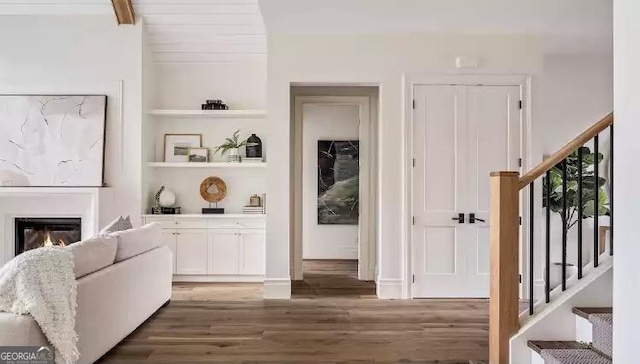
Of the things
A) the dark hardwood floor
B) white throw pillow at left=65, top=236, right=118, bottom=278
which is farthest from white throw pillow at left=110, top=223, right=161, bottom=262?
the dark hardwood floor

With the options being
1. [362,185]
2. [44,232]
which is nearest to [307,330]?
[362,185]

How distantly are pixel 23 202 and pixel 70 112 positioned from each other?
1.16 m

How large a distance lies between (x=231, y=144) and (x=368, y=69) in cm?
197

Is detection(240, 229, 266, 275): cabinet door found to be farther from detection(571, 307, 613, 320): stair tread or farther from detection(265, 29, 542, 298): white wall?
detection(571, 307, 613, 320): stair tread

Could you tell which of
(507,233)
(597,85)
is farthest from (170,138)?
(597,85)

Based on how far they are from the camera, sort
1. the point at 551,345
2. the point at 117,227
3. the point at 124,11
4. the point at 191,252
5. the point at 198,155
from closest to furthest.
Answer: the point at 551,345 → the point at 117,227 → the point at 124,11 → the point at 191,252 → the point at 198,155

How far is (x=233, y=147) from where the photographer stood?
20.7 ft

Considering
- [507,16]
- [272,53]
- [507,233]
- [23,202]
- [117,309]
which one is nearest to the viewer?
[507,233]

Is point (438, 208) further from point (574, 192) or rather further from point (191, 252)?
point (191, 252)

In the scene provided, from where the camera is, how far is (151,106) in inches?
249

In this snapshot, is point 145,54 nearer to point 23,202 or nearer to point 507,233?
point 23,202

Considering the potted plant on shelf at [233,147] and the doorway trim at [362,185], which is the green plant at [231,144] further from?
the doorway trim at [362,185]

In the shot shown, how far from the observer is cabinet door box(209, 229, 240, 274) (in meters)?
6.14

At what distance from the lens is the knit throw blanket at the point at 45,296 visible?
2658 mm
